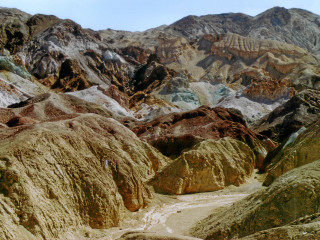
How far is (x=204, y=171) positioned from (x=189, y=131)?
1698cm

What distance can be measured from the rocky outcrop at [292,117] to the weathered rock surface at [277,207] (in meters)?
43.1

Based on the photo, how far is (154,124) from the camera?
171 feet

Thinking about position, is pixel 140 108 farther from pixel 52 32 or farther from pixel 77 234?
pixel 77 234

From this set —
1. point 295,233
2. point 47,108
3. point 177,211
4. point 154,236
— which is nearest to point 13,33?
point 47,108

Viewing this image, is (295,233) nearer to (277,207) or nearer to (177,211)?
(277,207)

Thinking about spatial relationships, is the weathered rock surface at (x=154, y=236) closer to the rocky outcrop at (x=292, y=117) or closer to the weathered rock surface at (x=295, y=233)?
the weathered rock surface at (x=295, y=233)

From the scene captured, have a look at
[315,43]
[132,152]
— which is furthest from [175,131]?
[315,43]

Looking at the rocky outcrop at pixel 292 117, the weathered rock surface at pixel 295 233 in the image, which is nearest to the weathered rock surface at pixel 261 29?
the rocky outcrop at pixel 292 117

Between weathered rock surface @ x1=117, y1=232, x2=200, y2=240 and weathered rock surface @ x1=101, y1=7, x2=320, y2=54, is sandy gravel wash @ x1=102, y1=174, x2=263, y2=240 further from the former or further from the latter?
weathered rock surface @ x1=101, y1=7, x2=320, y2=54

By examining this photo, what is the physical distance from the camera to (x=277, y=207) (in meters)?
14.1

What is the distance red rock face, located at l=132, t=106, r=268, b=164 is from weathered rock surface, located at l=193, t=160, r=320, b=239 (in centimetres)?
2661

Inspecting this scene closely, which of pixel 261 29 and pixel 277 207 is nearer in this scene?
pixel 277 207

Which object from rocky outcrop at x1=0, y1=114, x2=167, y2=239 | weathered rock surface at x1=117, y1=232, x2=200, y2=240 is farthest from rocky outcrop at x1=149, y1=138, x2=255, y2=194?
weathered rock surface at x1=117, y1=232, x2=200, y2=240

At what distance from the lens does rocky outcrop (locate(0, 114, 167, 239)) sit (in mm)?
15469
